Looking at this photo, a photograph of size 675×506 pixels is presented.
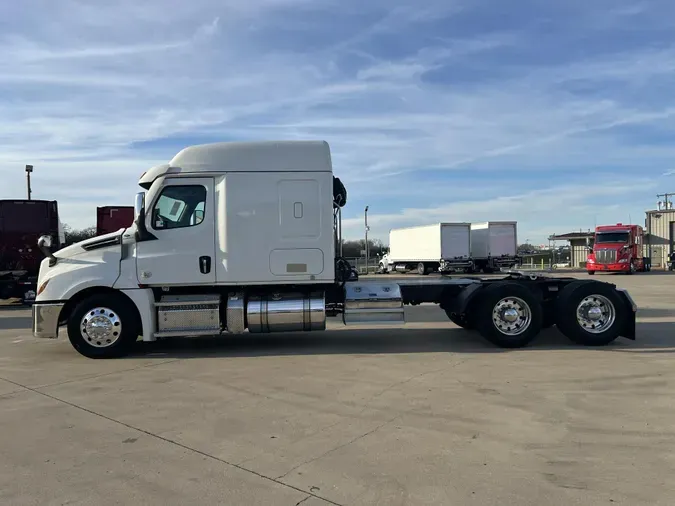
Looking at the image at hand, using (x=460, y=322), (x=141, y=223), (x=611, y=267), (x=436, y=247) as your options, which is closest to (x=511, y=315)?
(x=460, y=322)

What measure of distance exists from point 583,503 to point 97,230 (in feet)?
59.3

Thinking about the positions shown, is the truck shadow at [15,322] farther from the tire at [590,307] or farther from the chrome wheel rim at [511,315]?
the tire at [590,307]

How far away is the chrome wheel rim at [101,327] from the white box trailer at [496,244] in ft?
101

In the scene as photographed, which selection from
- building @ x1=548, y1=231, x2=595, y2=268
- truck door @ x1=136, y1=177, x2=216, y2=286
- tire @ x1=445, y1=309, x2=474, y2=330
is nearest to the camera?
truck door @ x1=136, y1=177, x2=216, y2=286

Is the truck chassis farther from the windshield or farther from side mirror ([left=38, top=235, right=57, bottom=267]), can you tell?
the windshield

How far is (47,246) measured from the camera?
302 inches

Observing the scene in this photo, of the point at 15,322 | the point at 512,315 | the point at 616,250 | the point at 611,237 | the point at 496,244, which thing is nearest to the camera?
the point at 512,315

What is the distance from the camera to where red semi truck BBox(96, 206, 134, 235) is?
1794cm

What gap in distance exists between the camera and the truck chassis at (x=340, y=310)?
7.79m

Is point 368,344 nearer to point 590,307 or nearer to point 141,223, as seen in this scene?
point 590,307

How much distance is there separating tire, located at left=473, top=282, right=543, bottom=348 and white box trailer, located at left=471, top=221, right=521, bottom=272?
2770 centimetres

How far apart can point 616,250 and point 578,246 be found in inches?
689

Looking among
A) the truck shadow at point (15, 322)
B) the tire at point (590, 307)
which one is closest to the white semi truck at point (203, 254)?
the tire at point (590, 307)

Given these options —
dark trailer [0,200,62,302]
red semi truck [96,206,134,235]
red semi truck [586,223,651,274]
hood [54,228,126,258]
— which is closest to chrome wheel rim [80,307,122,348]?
hood [54,228,126,258]
